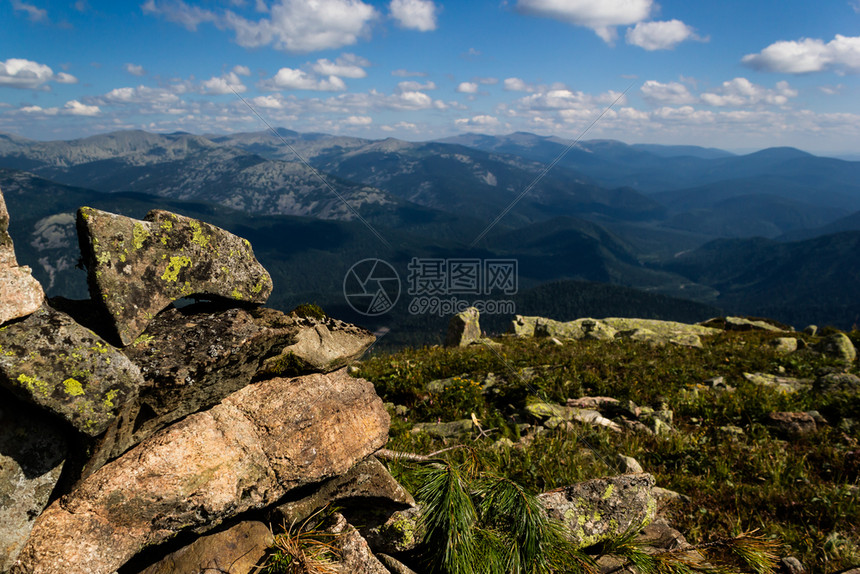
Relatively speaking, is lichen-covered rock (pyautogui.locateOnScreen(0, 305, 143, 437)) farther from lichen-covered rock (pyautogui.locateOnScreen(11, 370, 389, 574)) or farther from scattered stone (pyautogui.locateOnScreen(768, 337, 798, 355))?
scattered stone (pyautogui.locateOnScreen(768, 337, 798, 355))

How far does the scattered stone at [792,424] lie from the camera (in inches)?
391

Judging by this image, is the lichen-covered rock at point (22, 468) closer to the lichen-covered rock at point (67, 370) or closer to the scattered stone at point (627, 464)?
the lichen-covered rock at point (67, 370)

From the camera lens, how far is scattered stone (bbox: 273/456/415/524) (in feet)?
17.2

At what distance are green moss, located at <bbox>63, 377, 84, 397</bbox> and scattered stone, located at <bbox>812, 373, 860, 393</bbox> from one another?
631 inches

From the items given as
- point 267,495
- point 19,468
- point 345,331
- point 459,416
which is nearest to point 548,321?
point 459,416

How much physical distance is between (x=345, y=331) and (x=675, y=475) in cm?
668

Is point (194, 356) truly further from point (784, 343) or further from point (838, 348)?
point (784, 343)

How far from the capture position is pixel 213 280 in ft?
16.0

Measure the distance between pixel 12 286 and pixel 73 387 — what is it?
3.11 feet

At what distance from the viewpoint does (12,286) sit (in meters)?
3.60

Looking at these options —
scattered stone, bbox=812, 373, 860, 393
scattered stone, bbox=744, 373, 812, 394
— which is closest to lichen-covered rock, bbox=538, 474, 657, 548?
scattered stone, bbox=744, 373, 812, 394

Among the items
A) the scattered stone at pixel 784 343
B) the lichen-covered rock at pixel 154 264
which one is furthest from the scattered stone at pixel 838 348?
the lichen-covered rock at pixel 154 264

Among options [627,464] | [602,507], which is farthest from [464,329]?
[602,507]

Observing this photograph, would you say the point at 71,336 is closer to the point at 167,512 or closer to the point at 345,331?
the point at 167,512
